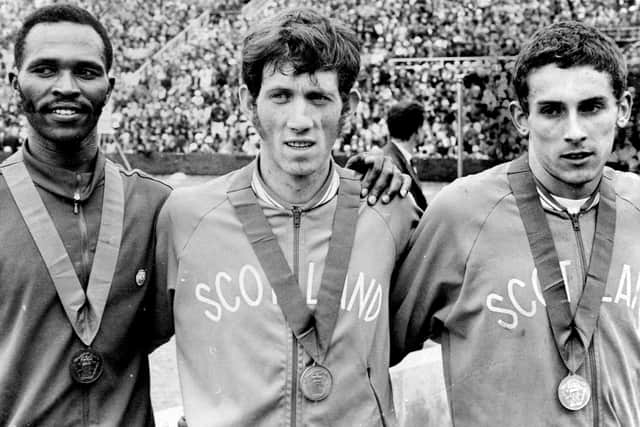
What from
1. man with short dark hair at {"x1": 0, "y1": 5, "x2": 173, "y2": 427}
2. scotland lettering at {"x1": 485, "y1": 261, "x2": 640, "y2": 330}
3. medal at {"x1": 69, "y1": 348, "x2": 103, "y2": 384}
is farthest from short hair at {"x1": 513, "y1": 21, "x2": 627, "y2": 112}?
medal at {"x1": 69, "y1": 348, "x2": 103, "y2": 384}

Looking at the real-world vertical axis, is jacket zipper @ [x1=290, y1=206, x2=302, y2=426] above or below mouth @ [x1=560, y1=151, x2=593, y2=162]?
below

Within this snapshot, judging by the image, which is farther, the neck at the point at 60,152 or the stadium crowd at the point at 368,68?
the stadium crowd at the point at 368,68

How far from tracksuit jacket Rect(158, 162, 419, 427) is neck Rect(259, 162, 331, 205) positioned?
34mm

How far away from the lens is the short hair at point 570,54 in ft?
9.96

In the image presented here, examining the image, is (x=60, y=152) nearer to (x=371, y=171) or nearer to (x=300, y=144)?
(x=300, y=144)

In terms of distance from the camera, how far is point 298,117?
296cm

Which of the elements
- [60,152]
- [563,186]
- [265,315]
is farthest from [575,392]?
[60,152]

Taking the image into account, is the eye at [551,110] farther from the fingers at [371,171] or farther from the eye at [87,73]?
the eye at [87,73]

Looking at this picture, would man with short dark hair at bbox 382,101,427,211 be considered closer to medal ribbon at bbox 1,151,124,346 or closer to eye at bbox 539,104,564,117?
eye at bbox 539,104,564,117

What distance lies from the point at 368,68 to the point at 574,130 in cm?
1757

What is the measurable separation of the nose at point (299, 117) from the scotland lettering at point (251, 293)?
0.48 m

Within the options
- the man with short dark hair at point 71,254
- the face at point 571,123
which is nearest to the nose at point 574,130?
the face at point 571,123

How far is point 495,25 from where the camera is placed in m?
19.2

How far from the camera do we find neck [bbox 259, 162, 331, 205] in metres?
3.09
